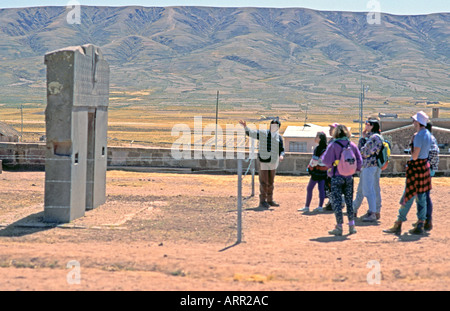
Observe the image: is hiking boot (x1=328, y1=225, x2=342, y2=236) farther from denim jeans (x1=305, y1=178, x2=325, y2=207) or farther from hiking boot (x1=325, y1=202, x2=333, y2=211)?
hiking boot (x1=325, y1=202, x2=333, y2=211)

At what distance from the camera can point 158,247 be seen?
8906 mm

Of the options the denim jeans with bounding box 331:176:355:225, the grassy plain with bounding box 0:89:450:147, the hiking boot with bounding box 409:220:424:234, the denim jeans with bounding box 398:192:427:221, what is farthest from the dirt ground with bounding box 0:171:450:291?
the grassy plain with bounding box 0:89:450:147

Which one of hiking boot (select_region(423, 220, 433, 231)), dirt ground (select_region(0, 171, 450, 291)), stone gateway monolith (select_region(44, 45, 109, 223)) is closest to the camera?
dirt ground (select_region(0, 171, 450, 291))

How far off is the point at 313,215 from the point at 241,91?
492 ft

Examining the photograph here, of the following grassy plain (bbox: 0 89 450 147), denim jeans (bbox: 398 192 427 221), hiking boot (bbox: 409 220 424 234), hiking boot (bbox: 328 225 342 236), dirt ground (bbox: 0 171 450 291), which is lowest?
dirt ground (bbox: 0 171 450 291)

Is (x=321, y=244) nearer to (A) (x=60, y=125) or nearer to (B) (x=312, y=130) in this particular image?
(A) (x=60, y=125)

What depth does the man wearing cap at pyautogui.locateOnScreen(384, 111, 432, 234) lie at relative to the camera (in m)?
9.35

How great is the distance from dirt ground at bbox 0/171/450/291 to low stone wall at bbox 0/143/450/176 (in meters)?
4.55

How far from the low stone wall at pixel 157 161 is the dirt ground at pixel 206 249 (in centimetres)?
455

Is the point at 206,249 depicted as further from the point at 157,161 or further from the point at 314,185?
the point at 157,161

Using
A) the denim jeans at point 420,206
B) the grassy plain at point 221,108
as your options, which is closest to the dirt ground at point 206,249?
the denim jeans at point 420,206

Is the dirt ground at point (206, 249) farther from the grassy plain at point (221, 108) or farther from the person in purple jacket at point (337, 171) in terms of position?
the grassy plain at point (221, 108)

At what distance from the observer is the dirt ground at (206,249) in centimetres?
703
